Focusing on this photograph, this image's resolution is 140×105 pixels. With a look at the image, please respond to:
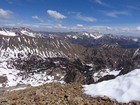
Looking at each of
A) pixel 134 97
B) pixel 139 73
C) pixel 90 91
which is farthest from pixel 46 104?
pixel 139 73

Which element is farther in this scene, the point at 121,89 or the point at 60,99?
the point at 121,89

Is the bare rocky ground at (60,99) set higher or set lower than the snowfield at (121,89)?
lower

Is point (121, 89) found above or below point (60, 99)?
above

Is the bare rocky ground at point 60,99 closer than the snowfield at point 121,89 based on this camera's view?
Yes

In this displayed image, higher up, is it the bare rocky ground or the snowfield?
the snowfield

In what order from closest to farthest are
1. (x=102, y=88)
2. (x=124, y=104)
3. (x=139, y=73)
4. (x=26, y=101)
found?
(x=124, y=104)
(x=26, y=101)
(x=102, y=88)
(x=139, y=73)

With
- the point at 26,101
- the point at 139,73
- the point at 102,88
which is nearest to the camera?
the point at 26,101

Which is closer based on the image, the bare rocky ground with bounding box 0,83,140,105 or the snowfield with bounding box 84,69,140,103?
the bare rocky ground with bounding box 0,83,140,105

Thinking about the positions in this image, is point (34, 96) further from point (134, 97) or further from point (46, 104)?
point (134, 97)
